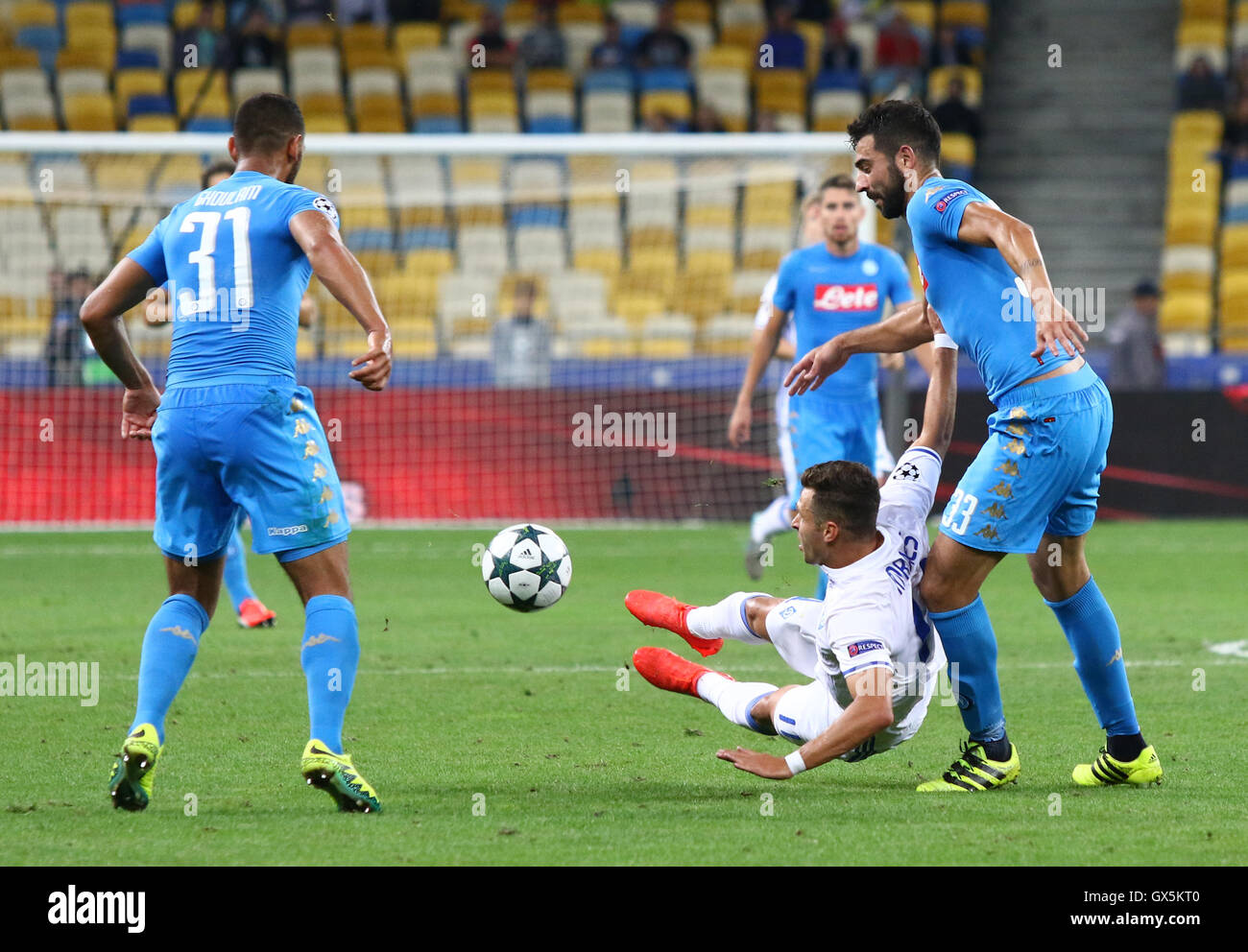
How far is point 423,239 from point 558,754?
35.7 feet

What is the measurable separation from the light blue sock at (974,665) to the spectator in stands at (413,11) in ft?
56.1

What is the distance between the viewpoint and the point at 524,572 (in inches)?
219

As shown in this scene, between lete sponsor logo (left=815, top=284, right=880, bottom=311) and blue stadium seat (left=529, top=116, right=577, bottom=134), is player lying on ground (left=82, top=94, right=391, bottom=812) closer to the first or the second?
lete sponsor logo (left=815, top=284, right=880, bottom=311)

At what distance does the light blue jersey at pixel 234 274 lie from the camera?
4.54 metres

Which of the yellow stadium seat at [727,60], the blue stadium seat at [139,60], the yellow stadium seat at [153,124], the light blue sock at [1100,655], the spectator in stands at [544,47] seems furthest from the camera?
the yellow stadium seat at [727,60]

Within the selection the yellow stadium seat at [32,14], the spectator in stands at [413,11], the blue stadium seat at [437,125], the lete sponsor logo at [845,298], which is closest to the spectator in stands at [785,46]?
the blue stadium seat at [437,125]

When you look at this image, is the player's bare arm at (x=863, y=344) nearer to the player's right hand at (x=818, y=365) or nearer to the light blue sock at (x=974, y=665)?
the player's right hand at (x=818, y=365)

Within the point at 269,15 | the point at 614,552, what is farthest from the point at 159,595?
the point at 269,15

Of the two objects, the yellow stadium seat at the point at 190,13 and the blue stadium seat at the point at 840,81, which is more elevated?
the yellow stadium seat at the point at 190,13

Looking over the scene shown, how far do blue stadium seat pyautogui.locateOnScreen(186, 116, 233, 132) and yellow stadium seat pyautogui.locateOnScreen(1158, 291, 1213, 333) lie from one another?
10.6 meters

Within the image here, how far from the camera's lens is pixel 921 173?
4840 mm

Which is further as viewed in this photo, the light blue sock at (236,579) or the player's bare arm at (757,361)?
the light blue sock at (236,579)

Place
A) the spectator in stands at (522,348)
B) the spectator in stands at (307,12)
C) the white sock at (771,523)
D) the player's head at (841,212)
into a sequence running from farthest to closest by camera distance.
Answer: the spectator in stands at (307,12) → the spectator in stands at (522,348) → the white sock at (771,523) → the player's head at (841,212)

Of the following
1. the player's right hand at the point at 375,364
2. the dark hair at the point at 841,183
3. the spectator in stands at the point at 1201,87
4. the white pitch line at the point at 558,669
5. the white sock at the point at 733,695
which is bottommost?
the white pitch line at the point at 558,669
